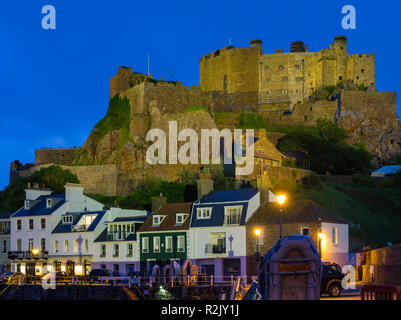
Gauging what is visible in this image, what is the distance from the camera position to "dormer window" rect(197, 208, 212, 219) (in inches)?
2237

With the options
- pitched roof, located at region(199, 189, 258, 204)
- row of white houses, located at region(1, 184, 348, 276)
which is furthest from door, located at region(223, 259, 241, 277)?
pitched roof, located at region(199, 189, 258, 204)

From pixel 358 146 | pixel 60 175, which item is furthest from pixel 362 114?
pixel 60 175

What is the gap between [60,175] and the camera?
278 ft

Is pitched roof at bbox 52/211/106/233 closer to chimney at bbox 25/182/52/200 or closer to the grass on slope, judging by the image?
chimney at bbox 25/182/52/200

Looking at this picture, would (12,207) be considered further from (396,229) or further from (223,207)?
(396,229)

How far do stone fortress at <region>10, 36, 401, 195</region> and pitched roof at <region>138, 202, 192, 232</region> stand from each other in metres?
23.1

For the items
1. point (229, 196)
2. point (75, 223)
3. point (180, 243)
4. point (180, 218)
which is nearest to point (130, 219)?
point (75, 223)

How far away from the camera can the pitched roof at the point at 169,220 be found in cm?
5725

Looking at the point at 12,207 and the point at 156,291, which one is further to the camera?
the point at 12,207

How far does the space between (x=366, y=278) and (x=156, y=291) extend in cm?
1222

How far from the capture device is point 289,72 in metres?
119

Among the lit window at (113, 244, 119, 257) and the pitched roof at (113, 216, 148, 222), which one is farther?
the pitched roof at (113, 216, 148, 222)

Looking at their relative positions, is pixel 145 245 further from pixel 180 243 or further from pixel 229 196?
pixel 229 196

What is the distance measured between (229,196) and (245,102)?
6292cm
